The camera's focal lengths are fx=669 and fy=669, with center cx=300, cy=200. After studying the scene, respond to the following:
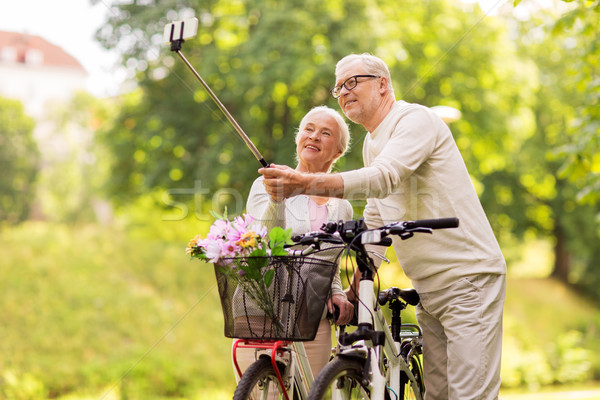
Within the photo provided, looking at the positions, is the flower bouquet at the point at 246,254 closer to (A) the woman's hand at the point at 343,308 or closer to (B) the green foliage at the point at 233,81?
(A) the woman's hand at the point at 343,308

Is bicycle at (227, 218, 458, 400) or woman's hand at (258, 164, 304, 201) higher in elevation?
woman's hand at (258, 164, 304, 201)

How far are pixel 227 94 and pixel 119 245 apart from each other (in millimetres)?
5147

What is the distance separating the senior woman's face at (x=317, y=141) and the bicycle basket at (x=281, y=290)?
0.86 m

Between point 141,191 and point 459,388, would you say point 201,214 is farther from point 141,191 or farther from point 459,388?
point 459,388

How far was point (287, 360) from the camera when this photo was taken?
107 inches

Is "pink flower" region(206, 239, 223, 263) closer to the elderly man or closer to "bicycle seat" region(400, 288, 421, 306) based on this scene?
the elderly man

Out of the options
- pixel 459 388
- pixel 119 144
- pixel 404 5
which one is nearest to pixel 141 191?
pixel 119 144

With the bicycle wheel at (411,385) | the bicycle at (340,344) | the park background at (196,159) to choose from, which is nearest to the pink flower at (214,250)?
the bicycle at (340,344)

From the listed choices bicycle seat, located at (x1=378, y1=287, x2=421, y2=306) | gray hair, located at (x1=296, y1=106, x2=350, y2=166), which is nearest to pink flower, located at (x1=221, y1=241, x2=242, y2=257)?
bicycle seat, located at (x1=378, y1=287, x2=421, y2=306)

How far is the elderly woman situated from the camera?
2973 mm

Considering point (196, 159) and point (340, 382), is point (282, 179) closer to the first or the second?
point (340, 382)

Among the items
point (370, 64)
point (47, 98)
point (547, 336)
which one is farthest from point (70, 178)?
point (370, 64)

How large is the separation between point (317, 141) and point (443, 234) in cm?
82

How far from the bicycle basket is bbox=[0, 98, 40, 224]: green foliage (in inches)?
745
